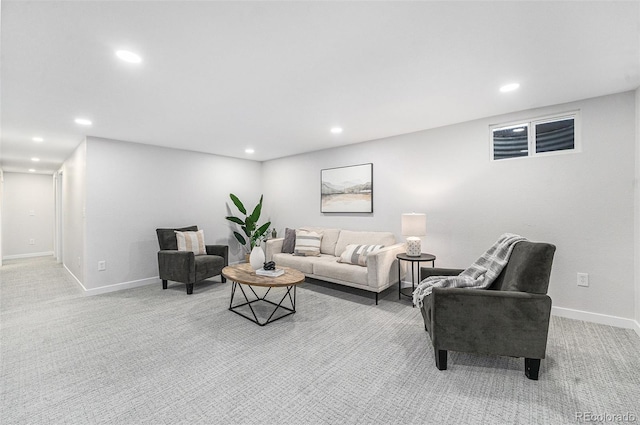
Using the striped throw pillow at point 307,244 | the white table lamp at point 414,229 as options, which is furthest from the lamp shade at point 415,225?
the striped throw pillow at point 307,244

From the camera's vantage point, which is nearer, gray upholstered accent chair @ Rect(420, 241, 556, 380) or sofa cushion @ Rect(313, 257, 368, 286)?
gray upholstered accent chair @ Rect(420, 241, 556, 380)

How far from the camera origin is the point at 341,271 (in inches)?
145

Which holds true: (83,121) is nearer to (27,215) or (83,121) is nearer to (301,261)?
(301,261)

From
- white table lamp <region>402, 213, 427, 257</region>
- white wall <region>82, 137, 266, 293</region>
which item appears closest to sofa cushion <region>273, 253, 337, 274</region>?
white table lamp <region>402, 213, 427, 257</region>

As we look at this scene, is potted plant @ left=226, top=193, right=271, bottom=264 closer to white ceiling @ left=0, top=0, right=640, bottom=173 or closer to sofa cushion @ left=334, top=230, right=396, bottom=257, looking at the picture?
sofa cushion @ left=334, top=230, right=396, bottom=257

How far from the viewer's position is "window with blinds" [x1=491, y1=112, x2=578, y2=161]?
2.98 metres

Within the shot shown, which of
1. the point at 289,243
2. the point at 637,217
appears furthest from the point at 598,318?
the point at 289,243

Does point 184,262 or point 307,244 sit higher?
point 307,244

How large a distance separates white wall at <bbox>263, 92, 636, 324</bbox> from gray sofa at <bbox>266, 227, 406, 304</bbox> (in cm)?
33

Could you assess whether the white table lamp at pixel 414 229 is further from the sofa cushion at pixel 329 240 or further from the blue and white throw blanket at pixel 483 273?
the sofa cushion at pixel 329 240

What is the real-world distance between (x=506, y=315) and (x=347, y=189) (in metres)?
3.18

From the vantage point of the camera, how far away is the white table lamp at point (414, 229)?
11.4 ft

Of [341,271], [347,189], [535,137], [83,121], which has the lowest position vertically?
[341,271]

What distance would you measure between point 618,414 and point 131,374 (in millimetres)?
3159
